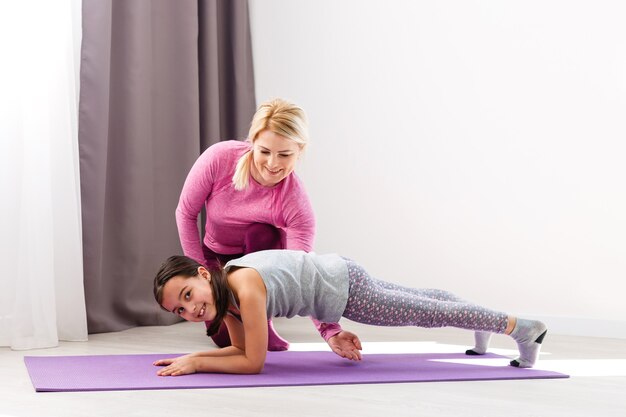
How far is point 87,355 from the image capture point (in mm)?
2752

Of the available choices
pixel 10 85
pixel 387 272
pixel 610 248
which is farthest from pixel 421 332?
pixel 10 85

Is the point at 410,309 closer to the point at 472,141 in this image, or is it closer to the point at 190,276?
the point at 190,276

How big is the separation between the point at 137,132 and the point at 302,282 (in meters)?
1.43

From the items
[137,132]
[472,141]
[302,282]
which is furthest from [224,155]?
[472,141]

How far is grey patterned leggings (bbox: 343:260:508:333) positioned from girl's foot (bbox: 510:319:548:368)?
46 mm

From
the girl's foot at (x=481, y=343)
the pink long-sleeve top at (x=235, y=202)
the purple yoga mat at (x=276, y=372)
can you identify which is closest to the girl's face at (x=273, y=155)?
the pink long-sleeve top at (x=235, y=202)

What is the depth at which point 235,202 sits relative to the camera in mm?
2984

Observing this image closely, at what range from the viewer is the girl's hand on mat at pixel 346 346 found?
2621 millimetres

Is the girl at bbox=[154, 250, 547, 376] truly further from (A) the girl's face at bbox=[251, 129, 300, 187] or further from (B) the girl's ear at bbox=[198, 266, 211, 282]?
(A) the girl's face at bbox=[251, 129, 300, 187]

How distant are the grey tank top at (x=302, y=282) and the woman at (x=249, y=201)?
1.13ft

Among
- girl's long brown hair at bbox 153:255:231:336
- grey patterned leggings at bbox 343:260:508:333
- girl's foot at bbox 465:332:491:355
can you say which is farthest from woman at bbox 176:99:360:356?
girl's foot at bbox 465:332:491:355

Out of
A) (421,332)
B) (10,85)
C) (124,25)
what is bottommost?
(421,332)

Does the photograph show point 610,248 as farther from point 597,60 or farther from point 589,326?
point 597,60

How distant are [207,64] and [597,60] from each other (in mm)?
1734
